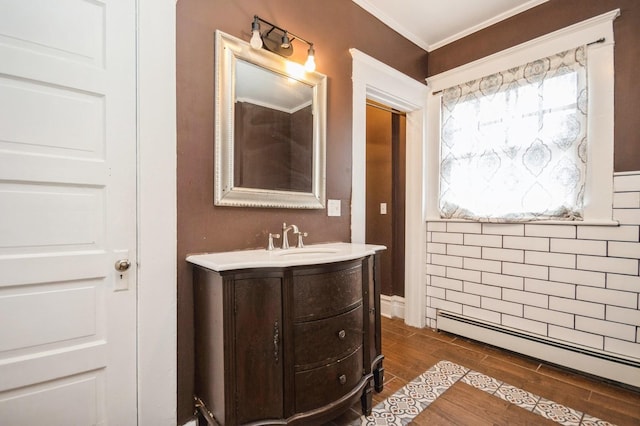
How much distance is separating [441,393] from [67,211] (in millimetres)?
2218

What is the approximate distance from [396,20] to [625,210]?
2.20m

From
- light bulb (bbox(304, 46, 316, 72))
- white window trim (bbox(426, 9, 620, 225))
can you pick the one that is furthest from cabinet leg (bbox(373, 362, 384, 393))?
light bulb (bbox(304, 46, 316, 72))

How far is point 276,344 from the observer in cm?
125

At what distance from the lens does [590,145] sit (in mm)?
1934

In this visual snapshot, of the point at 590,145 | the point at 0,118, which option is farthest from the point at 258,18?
the point at 590,145

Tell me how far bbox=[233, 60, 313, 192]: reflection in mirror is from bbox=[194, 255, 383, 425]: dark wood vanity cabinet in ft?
2.04

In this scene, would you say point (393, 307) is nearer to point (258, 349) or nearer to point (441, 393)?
point (441, 393)

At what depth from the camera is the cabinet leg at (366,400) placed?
5.20 ft

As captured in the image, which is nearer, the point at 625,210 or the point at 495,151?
the point at 625,210

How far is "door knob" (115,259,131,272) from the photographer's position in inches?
48.9

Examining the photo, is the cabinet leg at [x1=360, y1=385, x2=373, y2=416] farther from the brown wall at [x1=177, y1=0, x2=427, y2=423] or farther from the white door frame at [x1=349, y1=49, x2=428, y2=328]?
the white door frame at [x1=349, y1=49, x2=428, y2=328]

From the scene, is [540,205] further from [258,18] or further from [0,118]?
[0,118]

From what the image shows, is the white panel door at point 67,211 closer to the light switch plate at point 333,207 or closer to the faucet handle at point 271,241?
the faucet handle at point 271,241

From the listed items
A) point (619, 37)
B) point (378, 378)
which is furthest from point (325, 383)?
point (619, 37)
